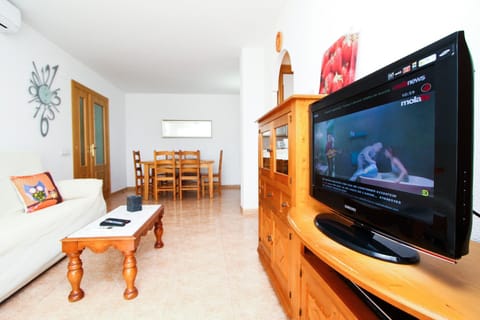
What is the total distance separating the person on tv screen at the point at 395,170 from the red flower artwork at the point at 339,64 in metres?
0.76

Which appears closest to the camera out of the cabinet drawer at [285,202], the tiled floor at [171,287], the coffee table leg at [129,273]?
the cabinet drawer at [285,202]

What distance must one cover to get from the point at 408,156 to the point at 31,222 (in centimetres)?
227

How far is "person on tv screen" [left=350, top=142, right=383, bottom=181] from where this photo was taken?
693 mm

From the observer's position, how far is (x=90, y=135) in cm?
413

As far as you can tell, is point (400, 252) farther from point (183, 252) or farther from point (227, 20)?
point (227, 20)

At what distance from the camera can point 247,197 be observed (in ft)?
11.2

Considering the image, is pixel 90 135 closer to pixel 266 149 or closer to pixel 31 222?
pixel 31 222

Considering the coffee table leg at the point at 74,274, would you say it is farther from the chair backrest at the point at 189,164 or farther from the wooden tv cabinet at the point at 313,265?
the chair backrest at the point at 189,164

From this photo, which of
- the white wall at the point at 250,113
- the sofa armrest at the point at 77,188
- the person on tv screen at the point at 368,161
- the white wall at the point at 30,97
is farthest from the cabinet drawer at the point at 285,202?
the white wall at the point at 30,97

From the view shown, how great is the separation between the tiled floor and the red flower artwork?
1.42 meters

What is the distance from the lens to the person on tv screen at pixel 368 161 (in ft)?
2.27

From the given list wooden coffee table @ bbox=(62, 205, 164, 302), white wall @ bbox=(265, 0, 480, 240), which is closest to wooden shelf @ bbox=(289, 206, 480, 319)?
white wall @ bbox=(265, 0, 480, 240)

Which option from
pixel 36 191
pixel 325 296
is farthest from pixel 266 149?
pixel 36 191

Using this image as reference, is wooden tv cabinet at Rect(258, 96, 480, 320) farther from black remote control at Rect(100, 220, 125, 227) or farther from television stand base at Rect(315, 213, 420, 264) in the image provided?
black remote control at Rect(100, 220, 125, 227)
